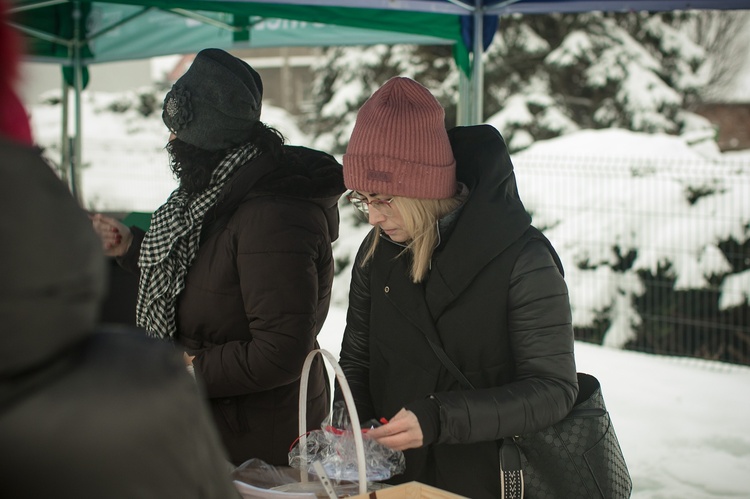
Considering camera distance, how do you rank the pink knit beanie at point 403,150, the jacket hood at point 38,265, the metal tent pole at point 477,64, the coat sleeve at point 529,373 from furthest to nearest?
the metal tent pole at point 477,64
the pink knit beanie at point 403,150
the coat sleeve at point 529,373
the jacket hood at point 38,265

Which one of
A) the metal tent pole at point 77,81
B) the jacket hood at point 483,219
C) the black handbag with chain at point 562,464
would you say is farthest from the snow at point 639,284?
the jacket hood at point 483,219

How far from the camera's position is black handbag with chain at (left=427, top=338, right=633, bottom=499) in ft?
6.01

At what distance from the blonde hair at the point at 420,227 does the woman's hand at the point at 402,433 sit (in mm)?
379

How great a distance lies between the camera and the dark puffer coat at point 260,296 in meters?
2.14

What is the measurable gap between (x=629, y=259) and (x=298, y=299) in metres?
6.15

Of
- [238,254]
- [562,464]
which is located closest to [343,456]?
[562,464]

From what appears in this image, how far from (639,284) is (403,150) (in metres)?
6.10

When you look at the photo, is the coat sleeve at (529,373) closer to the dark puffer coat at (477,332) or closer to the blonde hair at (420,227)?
the dark puffer coat at (477,332)

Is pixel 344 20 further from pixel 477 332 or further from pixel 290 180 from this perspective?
pixel 477 332

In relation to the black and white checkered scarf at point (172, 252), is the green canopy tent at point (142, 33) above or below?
above

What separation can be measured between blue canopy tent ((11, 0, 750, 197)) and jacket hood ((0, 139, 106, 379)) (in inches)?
88.8

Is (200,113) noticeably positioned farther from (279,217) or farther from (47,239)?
(47,239)

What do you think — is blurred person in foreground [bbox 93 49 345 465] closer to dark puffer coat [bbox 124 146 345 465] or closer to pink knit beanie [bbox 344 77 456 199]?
dark puffer coat [bbox 124 146 345 465]

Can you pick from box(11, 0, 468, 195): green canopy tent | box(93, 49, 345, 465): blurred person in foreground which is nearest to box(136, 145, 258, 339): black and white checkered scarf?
box(93, 49, 345, 465): blurred person in foreground
